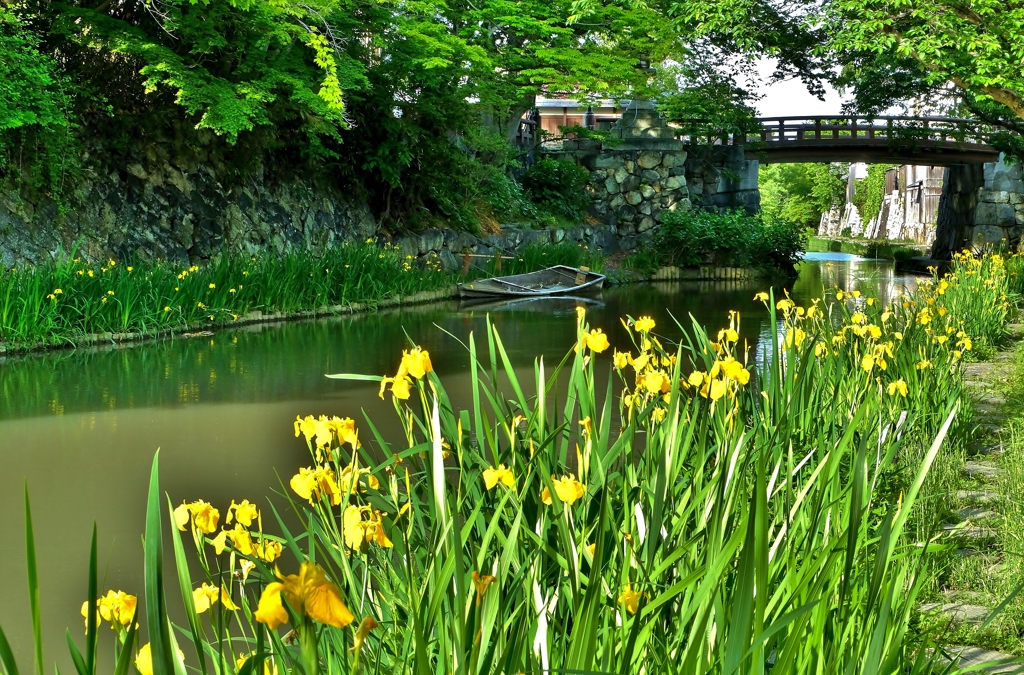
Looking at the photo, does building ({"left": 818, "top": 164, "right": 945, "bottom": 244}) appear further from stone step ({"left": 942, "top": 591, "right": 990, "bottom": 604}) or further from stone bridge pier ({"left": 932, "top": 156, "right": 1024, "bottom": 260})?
stone step ({"left": 942, "top": 591, "right": 990, "bottom": 604})

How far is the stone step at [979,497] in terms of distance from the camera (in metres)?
3.67

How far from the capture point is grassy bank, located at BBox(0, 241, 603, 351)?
10.0m

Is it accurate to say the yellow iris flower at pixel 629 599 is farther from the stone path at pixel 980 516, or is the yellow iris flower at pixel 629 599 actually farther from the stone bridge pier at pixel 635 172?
the stone bridge pier at pixel 635 172

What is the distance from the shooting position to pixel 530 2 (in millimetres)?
22250

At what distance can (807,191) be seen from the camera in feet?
232

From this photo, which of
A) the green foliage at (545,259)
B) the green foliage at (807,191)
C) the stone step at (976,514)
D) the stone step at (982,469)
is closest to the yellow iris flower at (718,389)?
the stone step at (976,514)

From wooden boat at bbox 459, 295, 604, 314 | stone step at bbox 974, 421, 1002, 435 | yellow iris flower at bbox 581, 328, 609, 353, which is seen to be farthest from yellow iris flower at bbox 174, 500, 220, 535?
wooden boat at bbox 459, 295, 604, 314

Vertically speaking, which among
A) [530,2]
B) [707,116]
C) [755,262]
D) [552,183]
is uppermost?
[530,2]

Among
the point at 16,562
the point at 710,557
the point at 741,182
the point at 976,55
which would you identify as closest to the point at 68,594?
the point at 16,562

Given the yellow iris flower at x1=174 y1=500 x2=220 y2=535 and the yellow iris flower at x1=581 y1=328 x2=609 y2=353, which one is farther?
the yellow iris flower at x1=581 y1=328 x2=609 y2=353

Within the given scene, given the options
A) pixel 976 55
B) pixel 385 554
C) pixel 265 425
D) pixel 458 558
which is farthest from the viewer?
pixel 976 55

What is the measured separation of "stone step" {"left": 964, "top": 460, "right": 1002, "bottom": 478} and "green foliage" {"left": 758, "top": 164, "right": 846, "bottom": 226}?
61.3 metres

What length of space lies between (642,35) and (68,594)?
2275 centimetres

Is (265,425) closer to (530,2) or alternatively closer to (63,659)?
(63,659)
